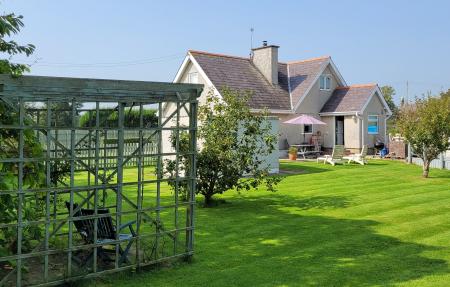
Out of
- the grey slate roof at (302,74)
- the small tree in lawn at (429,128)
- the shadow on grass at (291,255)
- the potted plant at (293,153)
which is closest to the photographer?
the shadow on grass at (291,255)

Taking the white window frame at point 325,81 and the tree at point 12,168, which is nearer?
the tree at point 12,168

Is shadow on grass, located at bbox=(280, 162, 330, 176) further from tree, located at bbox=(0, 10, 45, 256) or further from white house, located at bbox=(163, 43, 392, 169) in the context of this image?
tree, located at bbox=(0, 10, 45, 256)

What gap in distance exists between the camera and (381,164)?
2791 centimetres

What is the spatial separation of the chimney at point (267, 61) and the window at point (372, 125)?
7353 mm

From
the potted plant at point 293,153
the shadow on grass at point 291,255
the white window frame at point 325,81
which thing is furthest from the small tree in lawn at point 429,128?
the white window frame at point 325,81

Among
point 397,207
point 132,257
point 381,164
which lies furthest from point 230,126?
point 381,164

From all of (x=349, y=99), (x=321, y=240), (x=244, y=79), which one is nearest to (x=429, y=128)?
(x=321, y=240)

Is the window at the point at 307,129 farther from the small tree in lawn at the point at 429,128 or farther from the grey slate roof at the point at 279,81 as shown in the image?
the small tree in lawn at the point at 429,128

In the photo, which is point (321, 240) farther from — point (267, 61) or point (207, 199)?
point (267, 61)

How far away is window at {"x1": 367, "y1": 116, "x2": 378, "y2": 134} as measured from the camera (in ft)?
118

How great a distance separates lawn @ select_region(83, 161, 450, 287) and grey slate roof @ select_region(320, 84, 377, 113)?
16717 mm

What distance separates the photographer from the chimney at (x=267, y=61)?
34.6 m

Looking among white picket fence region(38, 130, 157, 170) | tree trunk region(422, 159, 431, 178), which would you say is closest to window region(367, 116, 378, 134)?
tree trunk region(422, 159, 431, 178)

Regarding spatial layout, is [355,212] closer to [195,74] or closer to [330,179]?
[330,179]
